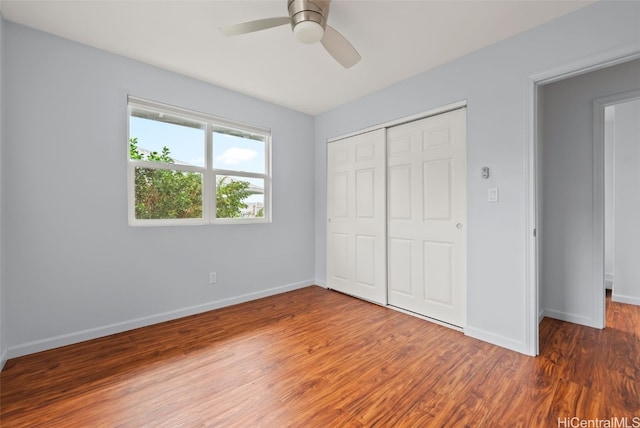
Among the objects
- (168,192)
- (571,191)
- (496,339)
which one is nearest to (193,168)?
(168,192)

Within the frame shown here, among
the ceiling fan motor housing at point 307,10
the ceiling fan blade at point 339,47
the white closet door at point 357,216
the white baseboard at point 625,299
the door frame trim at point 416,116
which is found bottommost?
the white baseboard at point 625,299

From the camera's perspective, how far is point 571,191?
2.79 metres

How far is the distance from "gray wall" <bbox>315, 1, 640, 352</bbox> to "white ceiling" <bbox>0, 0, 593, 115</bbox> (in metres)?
0.14

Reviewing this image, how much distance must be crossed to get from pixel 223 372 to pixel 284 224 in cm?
214

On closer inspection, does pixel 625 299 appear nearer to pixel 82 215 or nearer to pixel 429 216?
pixel 429 216

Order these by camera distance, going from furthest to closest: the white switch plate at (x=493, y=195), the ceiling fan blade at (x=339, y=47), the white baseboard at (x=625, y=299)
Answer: the white baseboard at (x=625, y=299) → the white switch plate at (x=493, y=195) → the ceiling fan blade at (x=339, y=47)

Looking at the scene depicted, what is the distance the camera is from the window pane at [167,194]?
2746mm

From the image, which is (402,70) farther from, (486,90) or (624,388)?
(624,388)

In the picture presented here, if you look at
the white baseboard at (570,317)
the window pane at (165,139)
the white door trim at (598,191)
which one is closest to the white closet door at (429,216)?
the white baseboard at (570,317)

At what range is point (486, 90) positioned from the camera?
2.39m

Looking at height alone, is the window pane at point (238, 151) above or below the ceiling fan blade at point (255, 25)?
below

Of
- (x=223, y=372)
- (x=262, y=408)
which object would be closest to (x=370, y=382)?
(x=262, y=408)

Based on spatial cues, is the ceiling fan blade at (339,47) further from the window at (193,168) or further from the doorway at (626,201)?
the doorway at (626,201)

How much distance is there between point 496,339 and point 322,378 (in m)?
1.52
